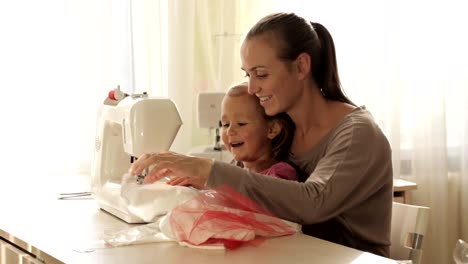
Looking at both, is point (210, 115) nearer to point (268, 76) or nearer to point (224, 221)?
point (268, 76)

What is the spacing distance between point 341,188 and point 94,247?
0.58 m

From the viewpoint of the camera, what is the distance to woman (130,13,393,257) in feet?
5.65

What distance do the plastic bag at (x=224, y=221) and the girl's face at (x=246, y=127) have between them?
366 millimetres

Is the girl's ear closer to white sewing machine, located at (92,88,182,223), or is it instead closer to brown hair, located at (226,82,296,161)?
brown hair, located at (226,82,296,161)

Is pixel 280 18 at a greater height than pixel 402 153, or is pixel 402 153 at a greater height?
pixel 280 18

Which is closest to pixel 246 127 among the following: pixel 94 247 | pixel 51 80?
pixel 94 247

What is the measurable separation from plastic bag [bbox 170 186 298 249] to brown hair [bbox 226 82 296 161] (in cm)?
37

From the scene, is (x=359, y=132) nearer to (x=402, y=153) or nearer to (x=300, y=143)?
(x=300, y=143)

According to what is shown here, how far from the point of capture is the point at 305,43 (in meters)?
1.92

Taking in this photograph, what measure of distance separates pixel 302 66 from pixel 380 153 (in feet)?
0.98

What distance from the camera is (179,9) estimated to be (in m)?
3.80

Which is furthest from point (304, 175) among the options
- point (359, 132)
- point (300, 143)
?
point (359, 132)

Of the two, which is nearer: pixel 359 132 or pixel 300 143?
pixel 359 132

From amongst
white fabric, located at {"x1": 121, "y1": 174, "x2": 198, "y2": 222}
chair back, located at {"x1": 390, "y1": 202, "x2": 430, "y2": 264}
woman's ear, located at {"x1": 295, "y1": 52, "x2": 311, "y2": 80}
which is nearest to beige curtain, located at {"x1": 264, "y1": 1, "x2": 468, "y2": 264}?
chair back, located at {"x1": 390, "y1": 202, "x2": 430, "y2": 264}
